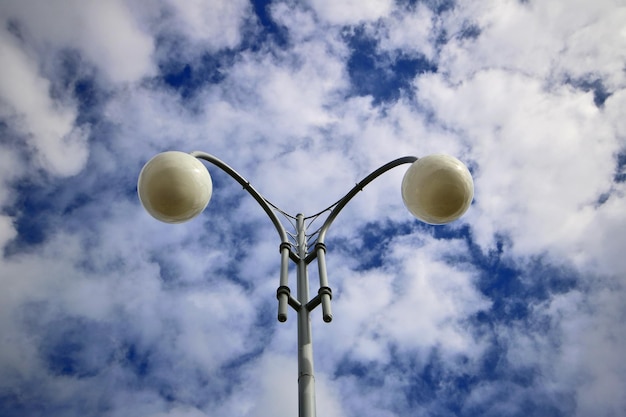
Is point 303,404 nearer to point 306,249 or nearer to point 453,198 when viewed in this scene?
point 306,249

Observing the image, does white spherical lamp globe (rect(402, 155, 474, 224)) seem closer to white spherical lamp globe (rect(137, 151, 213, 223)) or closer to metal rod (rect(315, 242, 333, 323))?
metal rod (rect(315, 242, 333, 323))

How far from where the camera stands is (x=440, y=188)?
6.25m

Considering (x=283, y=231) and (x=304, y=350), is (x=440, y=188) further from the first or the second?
(x=304, y=350)

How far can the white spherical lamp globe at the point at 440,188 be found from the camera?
626cm

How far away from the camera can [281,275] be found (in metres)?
6.20

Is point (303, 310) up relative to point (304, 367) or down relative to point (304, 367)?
up

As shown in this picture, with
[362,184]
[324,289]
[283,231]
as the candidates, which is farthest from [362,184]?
[324,289]

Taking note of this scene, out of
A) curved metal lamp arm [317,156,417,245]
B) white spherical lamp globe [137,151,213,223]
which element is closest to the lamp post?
white spherical lamp globe [137,151,213,223]

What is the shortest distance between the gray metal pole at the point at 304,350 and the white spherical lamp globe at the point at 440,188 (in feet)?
5.47

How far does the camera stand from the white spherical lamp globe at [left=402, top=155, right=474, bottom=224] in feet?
20.5

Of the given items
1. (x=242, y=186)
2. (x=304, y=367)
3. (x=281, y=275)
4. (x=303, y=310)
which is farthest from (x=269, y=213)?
(x=304, y=367)

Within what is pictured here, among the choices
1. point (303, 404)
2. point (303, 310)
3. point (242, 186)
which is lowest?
point (303, 404)

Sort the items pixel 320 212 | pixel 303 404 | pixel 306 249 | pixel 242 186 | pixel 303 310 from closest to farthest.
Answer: pixel 303 404 → pixel 303 310 → pixel 306 249 → pixel 242 186 → pixel 320 212

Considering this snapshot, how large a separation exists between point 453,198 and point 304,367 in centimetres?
272
